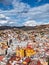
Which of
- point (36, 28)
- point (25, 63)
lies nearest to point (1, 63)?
point (25, 63)

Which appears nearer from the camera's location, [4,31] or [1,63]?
[1,63]

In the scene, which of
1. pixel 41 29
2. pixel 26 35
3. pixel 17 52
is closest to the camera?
pixel 17 52

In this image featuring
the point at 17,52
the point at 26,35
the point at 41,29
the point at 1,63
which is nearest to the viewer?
the point at 1,63

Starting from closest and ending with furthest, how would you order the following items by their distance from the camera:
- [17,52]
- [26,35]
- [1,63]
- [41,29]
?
[1,63], [17,52], [26,35], [41,29]

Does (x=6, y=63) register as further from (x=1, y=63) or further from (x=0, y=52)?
(x=0, y=52)

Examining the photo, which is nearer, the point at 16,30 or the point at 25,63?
the point at 25,63

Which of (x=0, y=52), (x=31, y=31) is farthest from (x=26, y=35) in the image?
(x=0, y=52)

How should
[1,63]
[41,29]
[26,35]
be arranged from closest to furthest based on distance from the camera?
1. [1,63]
2. [26,35]
3. [41,29]

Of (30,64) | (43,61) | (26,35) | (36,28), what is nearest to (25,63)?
(30,64)

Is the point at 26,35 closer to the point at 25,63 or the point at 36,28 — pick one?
the point at 36,28
